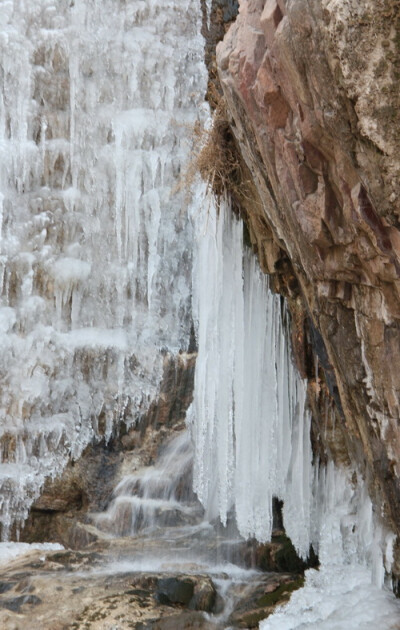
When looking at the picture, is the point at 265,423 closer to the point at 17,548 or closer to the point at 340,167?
the point at 340,167

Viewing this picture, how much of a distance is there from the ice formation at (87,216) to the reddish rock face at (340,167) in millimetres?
5339

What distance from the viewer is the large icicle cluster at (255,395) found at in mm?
5594

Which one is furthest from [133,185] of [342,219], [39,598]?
[342,219]

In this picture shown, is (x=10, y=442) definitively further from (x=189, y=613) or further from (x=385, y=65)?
(x=385, y=65)

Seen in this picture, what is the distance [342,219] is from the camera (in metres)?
3.29

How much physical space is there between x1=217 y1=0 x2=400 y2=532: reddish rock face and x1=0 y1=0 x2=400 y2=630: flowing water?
5.13 ft

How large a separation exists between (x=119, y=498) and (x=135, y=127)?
18.0 ft

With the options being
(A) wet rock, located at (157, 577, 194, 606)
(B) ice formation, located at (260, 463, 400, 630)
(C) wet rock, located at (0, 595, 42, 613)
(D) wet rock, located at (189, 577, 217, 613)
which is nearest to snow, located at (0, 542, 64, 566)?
(C) wet rock, located at (0, 595, 42, 613)

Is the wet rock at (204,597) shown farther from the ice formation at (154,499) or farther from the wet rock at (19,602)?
the ice formation at (154,499)

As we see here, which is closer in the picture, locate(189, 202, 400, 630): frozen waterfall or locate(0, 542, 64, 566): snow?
locate(189, 202, 400, 630): frozen waterfall

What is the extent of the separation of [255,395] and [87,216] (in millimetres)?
5163

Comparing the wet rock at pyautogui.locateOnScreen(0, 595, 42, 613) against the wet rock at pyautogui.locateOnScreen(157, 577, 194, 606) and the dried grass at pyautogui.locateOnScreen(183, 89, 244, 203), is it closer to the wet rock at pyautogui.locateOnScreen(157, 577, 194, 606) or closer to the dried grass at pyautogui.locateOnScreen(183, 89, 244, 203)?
the wet rock at pyautogui.locateOnScreen(157, 577, 194, 606)

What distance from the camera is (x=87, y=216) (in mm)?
9953

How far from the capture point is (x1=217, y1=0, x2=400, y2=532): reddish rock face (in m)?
2.67
